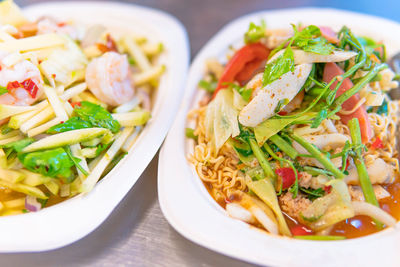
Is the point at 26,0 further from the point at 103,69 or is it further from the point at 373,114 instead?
the point at 373,114

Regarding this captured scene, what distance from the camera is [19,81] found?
1.86 m

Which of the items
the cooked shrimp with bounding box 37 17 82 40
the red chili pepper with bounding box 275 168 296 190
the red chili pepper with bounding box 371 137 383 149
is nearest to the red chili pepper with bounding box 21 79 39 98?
the cooked shrimp with bounding box 37 17 82 40

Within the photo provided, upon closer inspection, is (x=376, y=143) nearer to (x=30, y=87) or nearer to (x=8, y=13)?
(x=30, y=87)

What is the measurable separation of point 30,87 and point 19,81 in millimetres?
65

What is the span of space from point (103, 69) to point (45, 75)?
35 cm

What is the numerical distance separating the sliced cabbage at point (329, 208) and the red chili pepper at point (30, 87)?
1675mm

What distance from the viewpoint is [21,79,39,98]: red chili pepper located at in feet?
6.19

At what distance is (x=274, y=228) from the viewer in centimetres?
165

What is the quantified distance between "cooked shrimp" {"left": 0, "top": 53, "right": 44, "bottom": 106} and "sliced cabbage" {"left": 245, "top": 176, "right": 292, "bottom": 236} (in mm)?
1381

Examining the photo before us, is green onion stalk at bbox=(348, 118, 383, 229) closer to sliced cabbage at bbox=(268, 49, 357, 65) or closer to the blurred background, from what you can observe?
sliced cabbage at bbox=(268, 49, 357, 65)

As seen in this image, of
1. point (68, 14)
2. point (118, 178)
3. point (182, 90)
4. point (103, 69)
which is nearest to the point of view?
point (118, 178)

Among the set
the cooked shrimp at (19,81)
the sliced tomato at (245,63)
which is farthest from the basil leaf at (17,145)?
the sliced tomato at (245,63)

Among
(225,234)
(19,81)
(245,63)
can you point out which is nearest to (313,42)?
(245,63)

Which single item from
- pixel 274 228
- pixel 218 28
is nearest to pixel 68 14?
pixel 218 28
